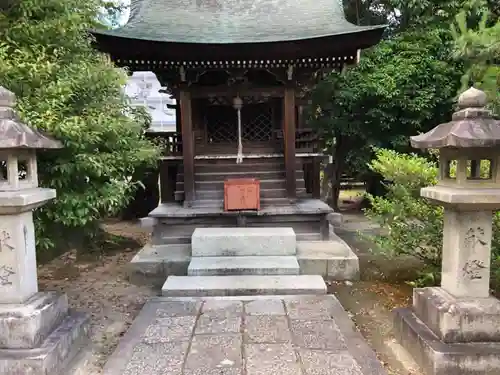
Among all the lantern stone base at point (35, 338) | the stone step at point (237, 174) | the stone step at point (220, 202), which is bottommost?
the lantern stone base at point (35, 338)

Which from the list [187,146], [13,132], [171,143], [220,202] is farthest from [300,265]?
[13,132]

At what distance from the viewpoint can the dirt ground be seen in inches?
153

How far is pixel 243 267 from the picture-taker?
556cm

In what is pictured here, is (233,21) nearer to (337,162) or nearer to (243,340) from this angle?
(337,162)

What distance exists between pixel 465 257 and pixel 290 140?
4.76 meters

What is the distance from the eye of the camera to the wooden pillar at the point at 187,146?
306 inches

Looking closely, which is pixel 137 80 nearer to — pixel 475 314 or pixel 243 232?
pixel 243 232

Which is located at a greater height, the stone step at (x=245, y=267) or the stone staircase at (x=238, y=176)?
the stone staircase at (x=238, y=176)

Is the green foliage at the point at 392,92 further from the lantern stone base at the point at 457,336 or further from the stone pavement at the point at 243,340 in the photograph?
the lantern stone base at the point at 457,336

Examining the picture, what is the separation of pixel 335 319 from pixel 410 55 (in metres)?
8.75

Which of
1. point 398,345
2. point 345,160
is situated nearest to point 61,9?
point 398,345

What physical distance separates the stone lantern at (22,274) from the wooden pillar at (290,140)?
Answer: 497 centimetres

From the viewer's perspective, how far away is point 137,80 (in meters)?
27.9

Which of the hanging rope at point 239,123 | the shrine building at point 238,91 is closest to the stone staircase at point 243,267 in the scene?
the shrine building at point 238,91
